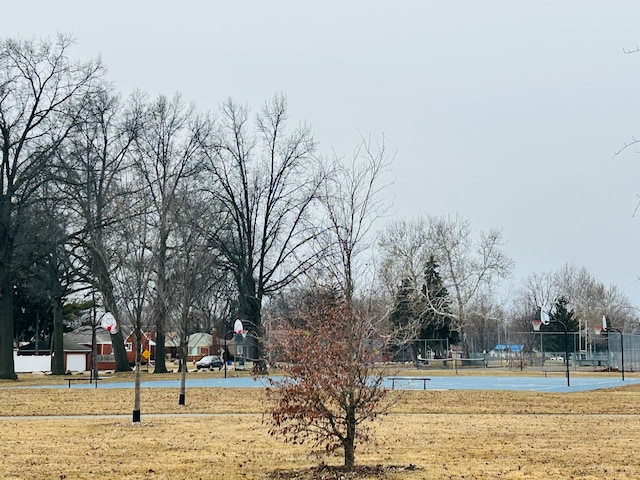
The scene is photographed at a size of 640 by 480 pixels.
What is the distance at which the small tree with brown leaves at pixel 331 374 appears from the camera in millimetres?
11406

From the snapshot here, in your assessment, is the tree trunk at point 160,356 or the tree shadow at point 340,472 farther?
the tree trunk at point 160,356

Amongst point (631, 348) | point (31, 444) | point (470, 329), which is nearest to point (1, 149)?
point (31, 444)

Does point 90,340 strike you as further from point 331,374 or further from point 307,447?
point 331,374

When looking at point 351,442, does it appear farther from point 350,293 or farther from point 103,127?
point 103,127

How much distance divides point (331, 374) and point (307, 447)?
→ 3.78 metres

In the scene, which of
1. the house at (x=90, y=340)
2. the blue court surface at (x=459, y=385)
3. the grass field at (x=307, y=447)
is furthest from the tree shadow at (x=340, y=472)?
the house at (x=90, y=340)

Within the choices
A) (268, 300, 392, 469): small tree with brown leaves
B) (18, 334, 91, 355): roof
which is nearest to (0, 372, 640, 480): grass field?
(268, 300, 392, 469): small tree with brown leaves

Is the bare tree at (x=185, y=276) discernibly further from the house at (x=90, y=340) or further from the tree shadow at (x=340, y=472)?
the house at (x=90, y=340)

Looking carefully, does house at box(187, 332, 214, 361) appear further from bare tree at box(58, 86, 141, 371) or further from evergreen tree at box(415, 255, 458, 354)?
bare tree at box(58, 86, 141, 371)

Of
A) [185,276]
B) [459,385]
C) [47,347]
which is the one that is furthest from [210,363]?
[185,276]

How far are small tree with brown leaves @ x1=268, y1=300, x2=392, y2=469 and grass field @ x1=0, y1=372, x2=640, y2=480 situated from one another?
789 mm

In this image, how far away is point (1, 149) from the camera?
42.7 m

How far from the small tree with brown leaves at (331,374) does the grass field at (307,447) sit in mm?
789

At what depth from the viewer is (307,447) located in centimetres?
1476
